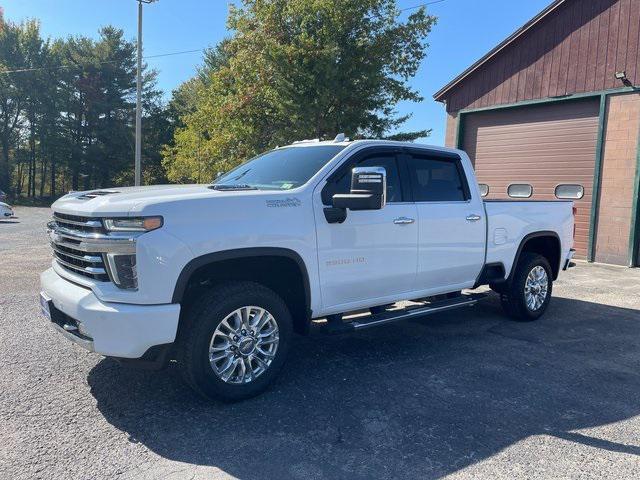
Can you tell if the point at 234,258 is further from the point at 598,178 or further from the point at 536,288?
the point at 598,178

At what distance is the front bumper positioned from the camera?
3.36 meters

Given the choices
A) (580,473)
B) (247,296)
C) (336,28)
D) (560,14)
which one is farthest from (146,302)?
(336,28)

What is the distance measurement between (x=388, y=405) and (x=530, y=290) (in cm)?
337

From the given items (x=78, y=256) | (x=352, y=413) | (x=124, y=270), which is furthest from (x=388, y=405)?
(x=78, y=256)

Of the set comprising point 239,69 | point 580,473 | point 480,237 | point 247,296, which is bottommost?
point 580,473

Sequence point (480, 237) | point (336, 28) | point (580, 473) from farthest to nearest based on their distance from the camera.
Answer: point (336, 28) < point (480, 237) < point (580, 473)

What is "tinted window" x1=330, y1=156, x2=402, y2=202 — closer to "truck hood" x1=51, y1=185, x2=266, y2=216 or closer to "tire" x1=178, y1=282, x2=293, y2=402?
"truck hood" x1=51, y1=185, x2=266, y2=216

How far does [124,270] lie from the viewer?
342 centimetres

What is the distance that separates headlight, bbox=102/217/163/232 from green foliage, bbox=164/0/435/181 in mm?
13100

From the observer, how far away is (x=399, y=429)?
140 inches

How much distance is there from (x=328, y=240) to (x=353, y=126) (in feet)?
46.6

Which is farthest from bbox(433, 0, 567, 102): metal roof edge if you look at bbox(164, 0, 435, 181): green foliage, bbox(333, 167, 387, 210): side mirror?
bbox(333, 167, 387, 210): side mirror

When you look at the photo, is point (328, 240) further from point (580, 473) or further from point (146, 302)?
point (580, 473)

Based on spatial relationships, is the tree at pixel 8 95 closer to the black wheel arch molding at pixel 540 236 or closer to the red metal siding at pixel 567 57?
the red metal siding at pixel 567 57
